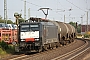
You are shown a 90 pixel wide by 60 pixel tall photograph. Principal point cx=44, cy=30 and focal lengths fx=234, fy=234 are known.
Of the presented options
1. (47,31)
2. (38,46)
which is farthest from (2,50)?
(47,31)

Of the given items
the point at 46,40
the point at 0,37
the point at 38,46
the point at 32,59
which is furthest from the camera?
the point at 0,37

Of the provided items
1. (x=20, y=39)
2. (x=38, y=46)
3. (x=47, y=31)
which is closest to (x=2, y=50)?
(x=20, y=39)

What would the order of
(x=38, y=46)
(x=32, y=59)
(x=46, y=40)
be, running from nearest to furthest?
(x=32, y=59), (x=38, y=46), (x=46, y=40)

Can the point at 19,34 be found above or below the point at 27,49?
above

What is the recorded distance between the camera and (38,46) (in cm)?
2061

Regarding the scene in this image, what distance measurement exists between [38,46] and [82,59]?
4.98 meters

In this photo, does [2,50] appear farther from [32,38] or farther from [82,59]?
[82,59]

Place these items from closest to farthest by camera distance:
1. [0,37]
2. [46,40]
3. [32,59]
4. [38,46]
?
[32,59], [38,46], [46,40], [0,37]

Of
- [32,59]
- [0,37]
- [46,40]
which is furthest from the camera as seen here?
[0,37]

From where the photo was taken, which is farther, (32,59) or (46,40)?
(46,40)

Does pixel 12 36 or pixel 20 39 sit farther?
pixel 12 36

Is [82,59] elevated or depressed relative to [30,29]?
depressed

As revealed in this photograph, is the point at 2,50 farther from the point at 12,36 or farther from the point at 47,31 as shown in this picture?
the point at 12,36

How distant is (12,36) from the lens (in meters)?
28.7
